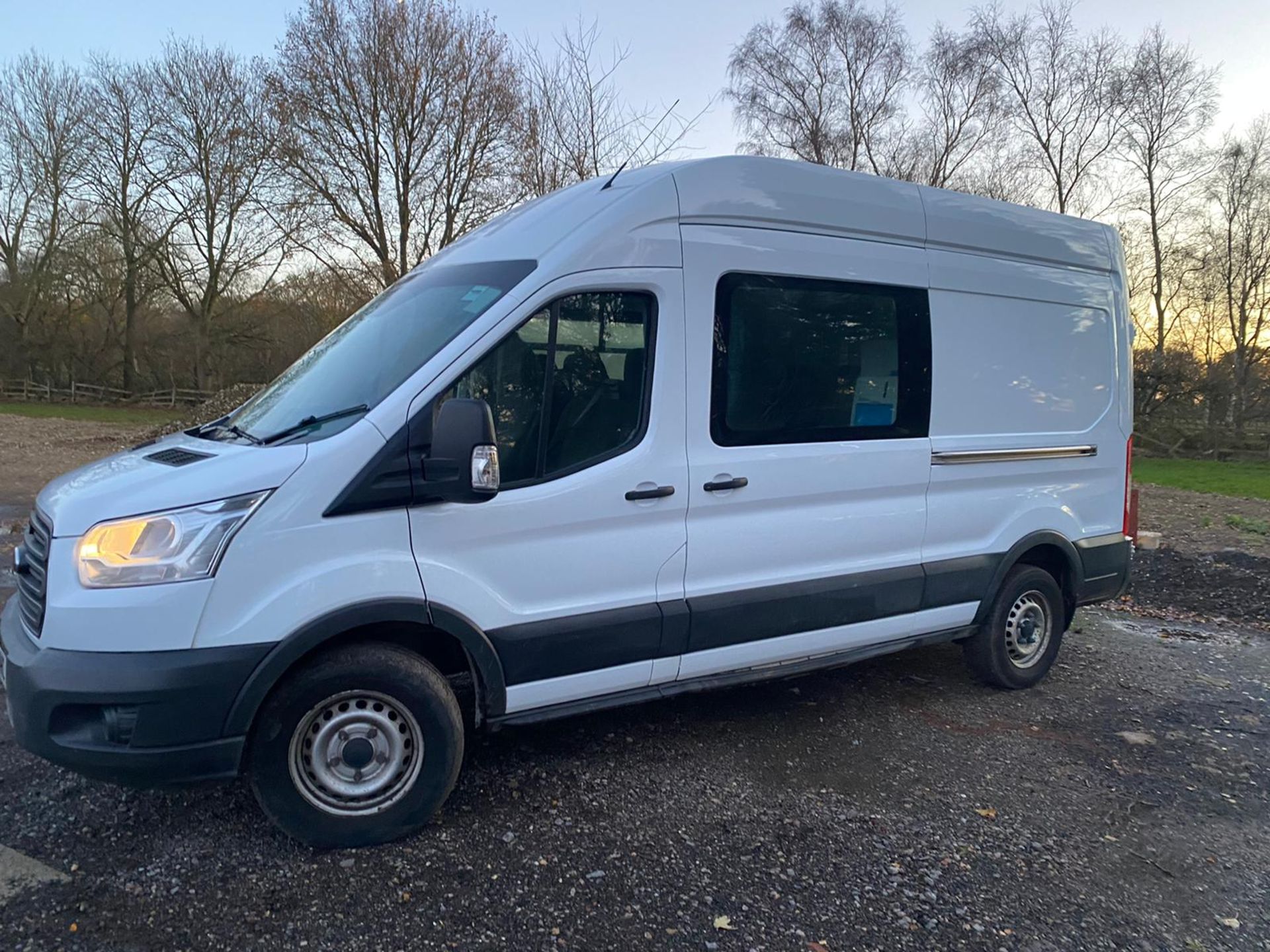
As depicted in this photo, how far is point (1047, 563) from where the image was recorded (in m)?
5.48

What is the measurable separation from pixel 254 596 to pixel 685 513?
68.0 inches

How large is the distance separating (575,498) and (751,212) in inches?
62.4

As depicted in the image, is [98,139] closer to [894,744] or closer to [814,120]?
[814,120]

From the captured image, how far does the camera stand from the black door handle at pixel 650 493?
3.67 metres

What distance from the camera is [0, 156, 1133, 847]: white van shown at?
2996 mm

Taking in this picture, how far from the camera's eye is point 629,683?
12.6ft

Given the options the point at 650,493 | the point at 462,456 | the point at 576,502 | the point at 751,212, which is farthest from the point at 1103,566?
the point at 462,456

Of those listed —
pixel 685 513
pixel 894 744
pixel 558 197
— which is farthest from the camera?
pixel 894 744

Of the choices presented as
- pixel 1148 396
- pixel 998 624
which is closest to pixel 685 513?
pixel 998 624

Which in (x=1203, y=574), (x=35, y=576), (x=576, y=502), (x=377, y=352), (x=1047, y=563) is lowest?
(x=1203, y=574)

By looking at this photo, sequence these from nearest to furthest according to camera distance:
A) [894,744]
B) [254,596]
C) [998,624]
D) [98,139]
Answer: [254,596]
[894,744]
[998,624]
[98,139]

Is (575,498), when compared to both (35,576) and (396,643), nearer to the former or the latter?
(396,643)

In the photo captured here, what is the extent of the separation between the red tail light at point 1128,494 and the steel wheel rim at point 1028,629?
2.84ft

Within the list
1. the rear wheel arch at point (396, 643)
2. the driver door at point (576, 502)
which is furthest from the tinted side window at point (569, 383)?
the rear wheel arch at point (396, 643)
